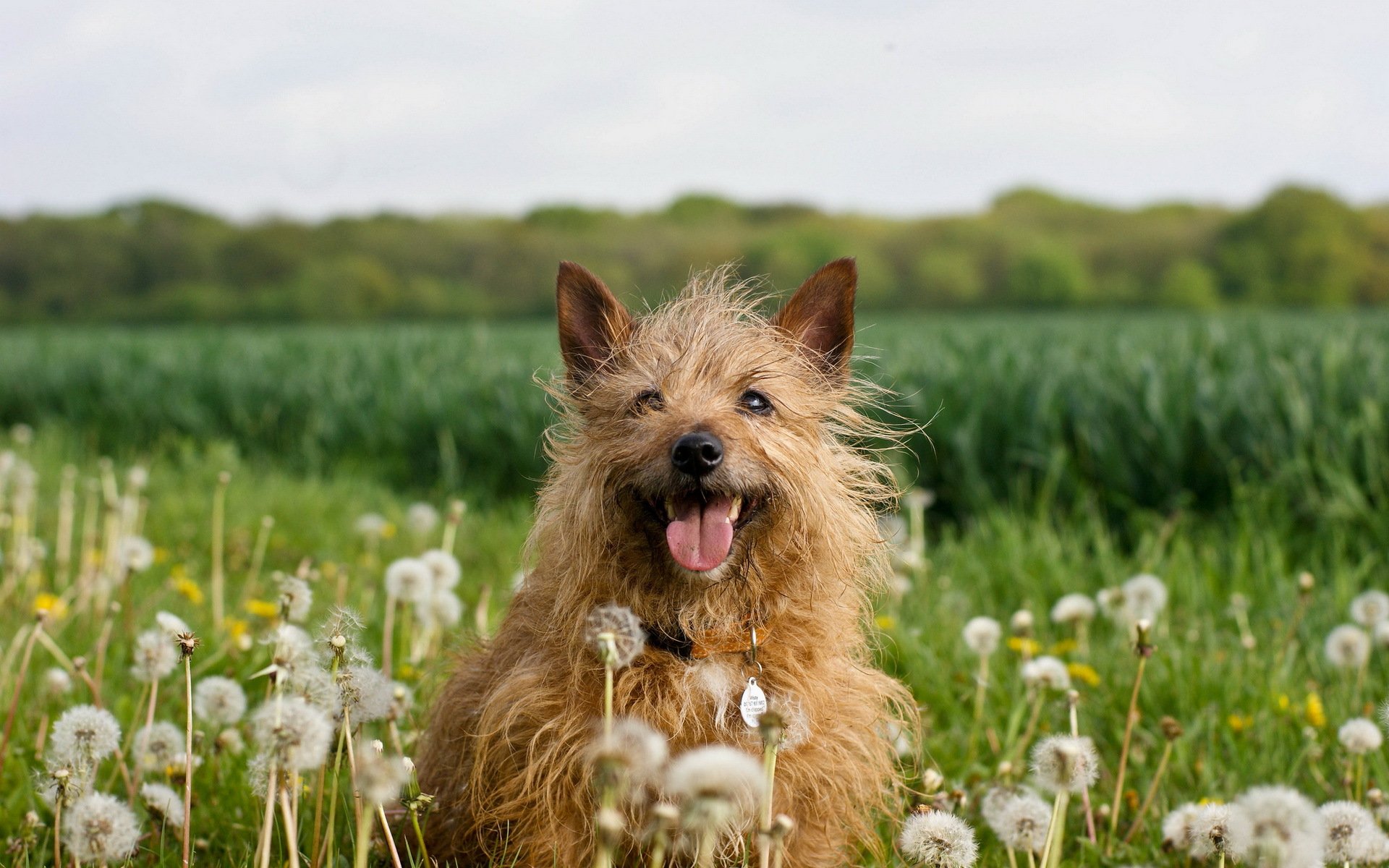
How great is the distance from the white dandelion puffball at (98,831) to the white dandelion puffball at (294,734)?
75 centimetres

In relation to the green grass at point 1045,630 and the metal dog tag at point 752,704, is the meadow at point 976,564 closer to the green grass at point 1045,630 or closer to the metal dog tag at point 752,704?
the green grass at point 1045,630

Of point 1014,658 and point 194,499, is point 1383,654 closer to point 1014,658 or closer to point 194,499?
point 1014,658

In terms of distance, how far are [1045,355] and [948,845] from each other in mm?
7518

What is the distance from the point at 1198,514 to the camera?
657 centimetres

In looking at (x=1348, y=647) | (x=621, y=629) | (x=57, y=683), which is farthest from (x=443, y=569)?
(x=1348, y=647)

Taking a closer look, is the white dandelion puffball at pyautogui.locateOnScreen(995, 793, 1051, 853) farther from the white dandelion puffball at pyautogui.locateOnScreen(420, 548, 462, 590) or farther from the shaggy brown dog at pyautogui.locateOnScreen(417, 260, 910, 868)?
the white dandelion puffball at pyautogui.locateOnScreen(420, 548, 462, 590)

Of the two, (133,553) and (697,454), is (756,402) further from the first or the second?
(133,553)

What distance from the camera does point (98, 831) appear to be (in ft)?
7.72

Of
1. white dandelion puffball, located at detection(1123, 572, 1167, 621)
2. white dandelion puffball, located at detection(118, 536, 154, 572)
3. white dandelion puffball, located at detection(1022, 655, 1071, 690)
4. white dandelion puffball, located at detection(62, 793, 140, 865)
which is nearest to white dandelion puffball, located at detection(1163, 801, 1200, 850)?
white dandelion puffball, located at detection(1022, 655, 1071, 690)

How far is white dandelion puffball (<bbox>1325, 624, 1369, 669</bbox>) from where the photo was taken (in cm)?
396

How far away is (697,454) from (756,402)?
1.29 ft

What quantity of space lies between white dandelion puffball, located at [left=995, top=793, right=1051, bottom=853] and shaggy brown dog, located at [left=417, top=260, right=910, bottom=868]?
0.31 meters

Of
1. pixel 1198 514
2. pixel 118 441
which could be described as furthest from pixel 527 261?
pixel 1198 514

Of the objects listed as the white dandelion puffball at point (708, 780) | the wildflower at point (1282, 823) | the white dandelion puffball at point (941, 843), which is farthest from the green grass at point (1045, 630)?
the white dandelion puffball at point (708, 780)
